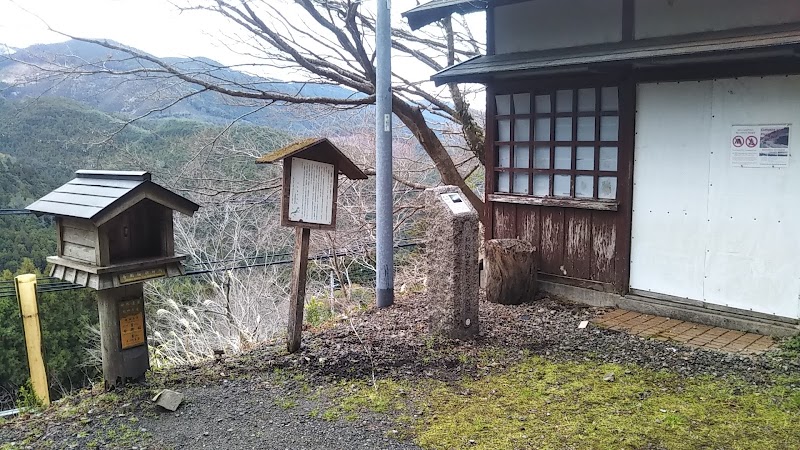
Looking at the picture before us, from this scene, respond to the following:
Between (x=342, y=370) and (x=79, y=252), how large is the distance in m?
2.31

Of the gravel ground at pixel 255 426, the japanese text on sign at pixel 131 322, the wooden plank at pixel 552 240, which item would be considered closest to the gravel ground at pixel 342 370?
the gravel ground at pixel 255 426

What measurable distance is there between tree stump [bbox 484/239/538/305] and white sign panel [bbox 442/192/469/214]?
1.36 metres

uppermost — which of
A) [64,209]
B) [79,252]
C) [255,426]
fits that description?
[64,209]

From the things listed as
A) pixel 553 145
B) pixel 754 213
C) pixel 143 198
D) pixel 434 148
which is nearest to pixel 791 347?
pixel 754 213

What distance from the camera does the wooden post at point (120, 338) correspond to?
4281 millimetres

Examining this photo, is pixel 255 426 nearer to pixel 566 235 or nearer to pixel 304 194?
pixel 304 194

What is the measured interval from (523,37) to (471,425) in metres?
5.24

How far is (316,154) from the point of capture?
5.18m

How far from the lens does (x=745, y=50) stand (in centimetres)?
473

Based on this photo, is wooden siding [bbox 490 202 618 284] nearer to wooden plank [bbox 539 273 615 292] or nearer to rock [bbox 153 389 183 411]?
wooden plank [bbox 539 273 615 292]

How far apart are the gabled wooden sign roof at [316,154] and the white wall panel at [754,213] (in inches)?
144

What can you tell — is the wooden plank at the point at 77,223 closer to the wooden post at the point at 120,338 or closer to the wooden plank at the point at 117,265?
the wooden plank at the point at 117,265

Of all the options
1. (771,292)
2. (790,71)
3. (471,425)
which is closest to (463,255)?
(471,425)

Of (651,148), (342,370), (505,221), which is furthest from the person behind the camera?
(505,221)
